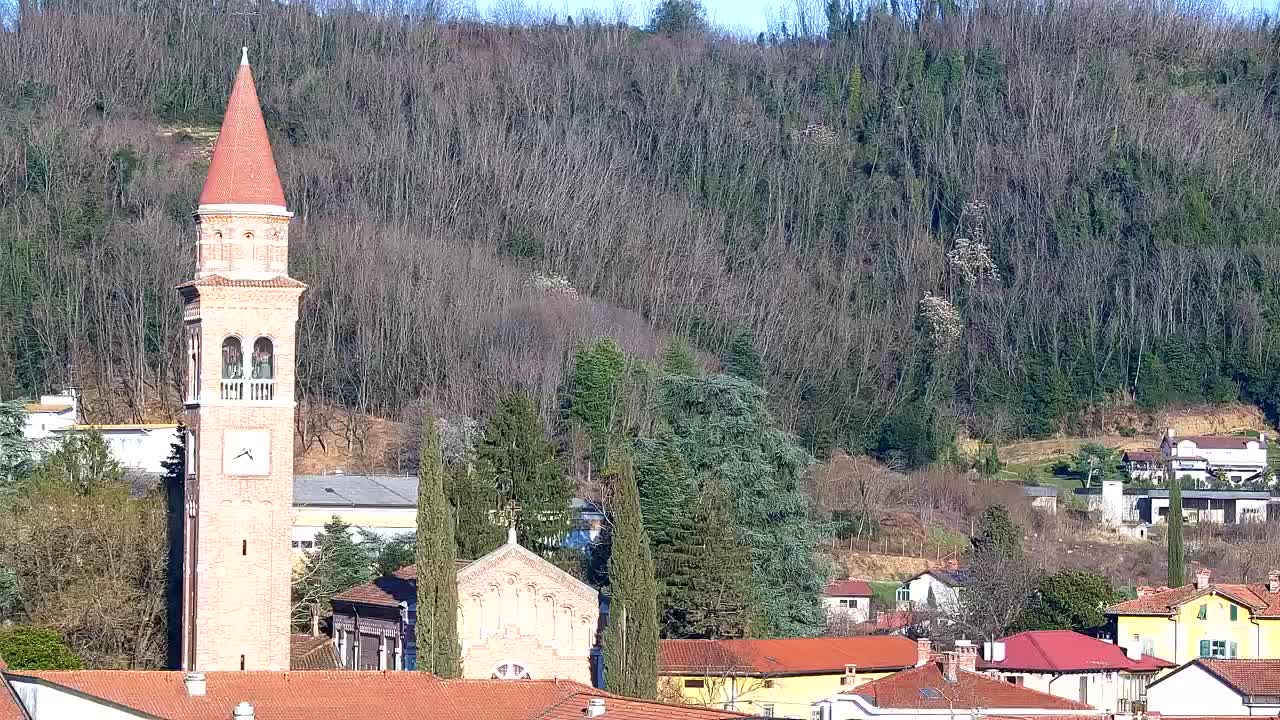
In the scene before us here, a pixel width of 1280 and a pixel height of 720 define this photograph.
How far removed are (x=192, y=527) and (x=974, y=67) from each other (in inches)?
3303

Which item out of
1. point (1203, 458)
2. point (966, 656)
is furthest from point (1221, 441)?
point (966, 656)

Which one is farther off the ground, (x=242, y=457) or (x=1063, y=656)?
(x=242, y=457)

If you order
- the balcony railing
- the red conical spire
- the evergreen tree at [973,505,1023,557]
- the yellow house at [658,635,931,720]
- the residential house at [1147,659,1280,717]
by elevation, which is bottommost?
the evergreen tree at [973,505,1023,557]

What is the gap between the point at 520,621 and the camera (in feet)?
149

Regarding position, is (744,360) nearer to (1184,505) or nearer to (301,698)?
(1184,505)

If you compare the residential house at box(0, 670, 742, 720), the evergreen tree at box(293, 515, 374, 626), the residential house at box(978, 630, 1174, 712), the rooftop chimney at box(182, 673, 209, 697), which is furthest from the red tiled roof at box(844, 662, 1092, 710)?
the evergreen tree at box(293, 515, 374, 626)

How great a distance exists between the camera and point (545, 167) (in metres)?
101

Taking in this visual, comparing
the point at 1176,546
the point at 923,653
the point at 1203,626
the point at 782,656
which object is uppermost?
the point at 923,653

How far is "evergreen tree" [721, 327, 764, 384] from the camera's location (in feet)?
270

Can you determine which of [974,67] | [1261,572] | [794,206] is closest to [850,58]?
[974,67]

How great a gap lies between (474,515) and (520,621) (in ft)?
23.5

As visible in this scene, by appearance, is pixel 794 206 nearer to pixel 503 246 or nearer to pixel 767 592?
pixel 503 246

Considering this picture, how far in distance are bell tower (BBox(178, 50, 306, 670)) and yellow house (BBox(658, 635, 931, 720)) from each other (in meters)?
7.11

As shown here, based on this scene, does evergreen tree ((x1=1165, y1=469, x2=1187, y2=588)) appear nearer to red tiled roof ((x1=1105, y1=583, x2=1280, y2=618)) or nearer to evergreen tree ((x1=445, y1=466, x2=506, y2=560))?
red tiled roof ((x1=1105, y1=583, x2=1280, y2=618))
